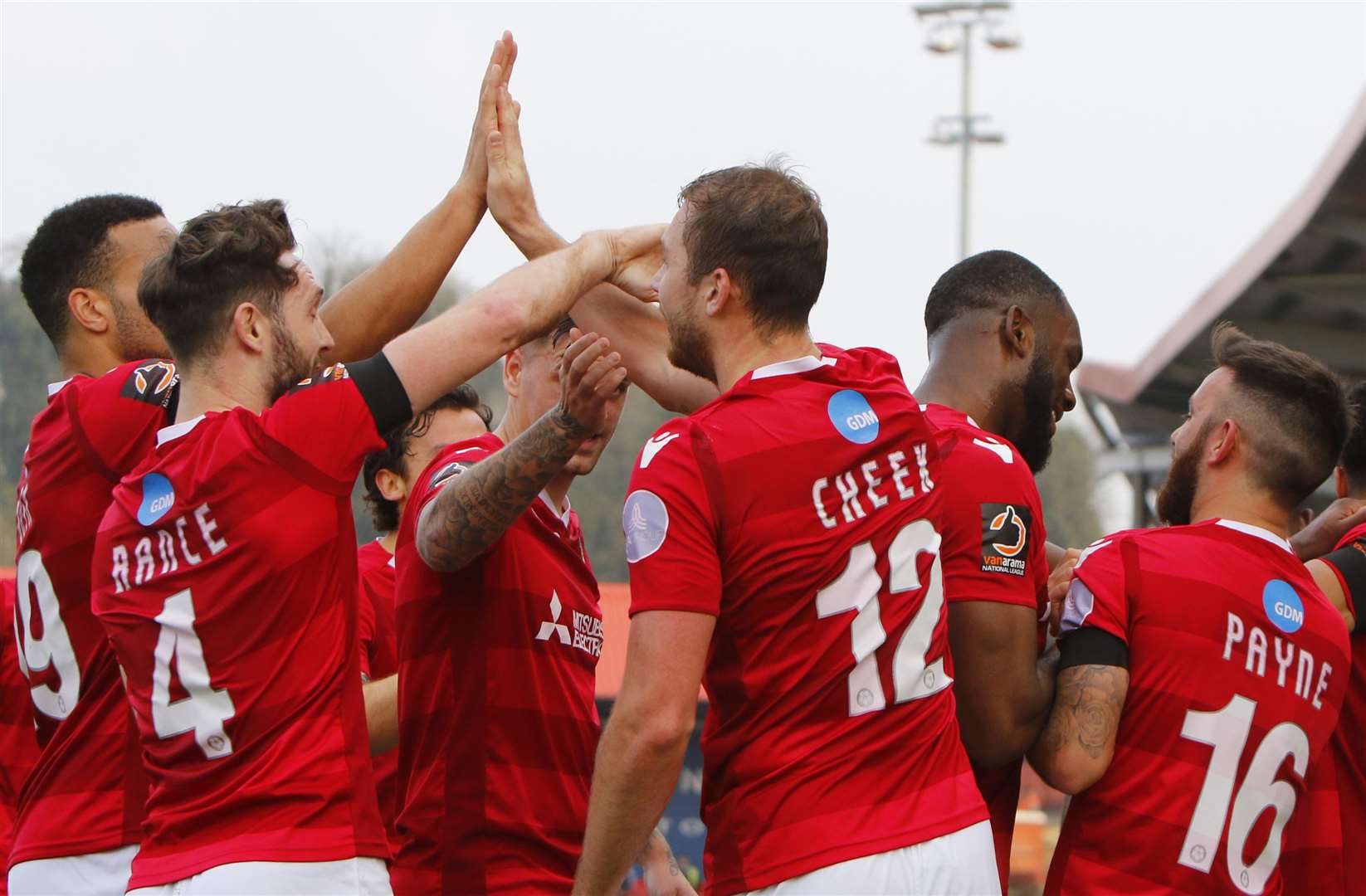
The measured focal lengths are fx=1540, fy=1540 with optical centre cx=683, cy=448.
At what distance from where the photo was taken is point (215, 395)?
3725mm

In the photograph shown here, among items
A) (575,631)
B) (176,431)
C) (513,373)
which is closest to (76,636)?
(176,431)

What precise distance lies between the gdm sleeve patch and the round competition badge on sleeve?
3.04ft

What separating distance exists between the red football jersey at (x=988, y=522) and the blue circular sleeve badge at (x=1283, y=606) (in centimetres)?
59

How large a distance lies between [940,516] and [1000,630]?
0.35 meters

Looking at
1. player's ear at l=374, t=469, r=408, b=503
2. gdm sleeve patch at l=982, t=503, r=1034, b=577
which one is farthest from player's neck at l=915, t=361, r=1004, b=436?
player's ear at l=374, t=469, r=408, b=503

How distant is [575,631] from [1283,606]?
192 cm

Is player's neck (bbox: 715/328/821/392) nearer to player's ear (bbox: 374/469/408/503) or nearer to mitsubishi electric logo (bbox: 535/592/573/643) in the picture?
mitsubishi electric logo (bbox: 535/592/573/643)

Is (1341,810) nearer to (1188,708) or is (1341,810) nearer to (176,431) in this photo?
(1188,708)

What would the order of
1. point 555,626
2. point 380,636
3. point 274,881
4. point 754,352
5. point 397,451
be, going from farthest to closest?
1. point 397,451
2. point 380,636
3. point 555,626
4. point 754,352
5. point 274,881

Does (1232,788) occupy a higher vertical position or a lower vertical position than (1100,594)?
lower

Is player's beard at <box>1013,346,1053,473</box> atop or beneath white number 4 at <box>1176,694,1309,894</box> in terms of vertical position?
atop

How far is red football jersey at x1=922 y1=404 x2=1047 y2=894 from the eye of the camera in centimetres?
389

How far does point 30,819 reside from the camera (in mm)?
4320

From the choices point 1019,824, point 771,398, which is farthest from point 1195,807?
point 1019,824
